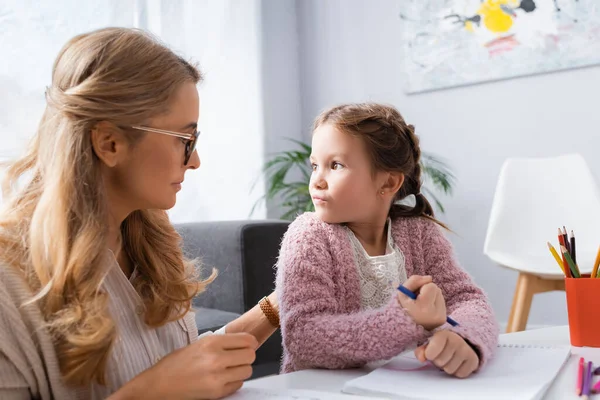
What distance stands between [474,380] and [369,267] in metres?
0.33

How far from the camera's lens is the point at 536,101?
3.07 meters

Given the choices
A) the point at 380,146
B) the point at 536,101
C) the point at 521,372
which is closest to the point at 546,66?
the point at 536,101

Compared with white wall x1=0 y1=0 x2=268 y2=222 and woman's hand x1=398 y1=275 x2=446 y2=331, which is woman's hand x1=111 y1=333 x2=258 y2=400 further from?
white wall x1=0 y1=0 x2=268 y2=222

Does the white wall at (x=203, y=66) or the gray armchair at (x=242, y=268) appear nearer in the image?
the gray armchair at (x=242, y=268)

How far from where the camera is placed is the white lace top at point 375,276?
1.04 m

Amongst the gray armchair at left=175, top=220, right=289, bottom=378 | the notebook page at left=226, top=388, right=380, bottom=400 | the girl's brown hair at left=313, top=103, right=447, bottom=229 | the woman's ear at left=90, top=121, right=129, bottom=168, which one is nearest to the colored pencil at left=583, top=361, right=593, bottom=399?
the notebook page at left=226, top=388, right=380, bottom=400

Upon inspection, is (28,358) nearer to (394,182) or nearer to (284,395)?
(284,395)

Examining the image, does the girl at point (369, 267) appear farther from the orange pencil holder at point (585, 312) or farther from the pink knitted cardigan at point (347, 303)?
the orange pencil holder at point (585, 312)

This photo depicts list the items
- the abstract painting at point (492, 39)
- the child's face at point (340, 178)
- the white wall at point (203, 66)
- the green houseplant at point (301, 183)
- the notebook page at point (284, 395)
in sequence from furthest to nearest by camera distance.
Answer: the green houseplant at point (301, 183) → the abstract painting at point (492, 39) → the white wall at point (203, 66) → the child's face at point (340, 178) → the notebook page at point (284, 395)

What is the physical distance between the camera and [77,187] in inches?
28.2

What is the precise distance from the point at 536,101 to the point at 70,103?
9.01 ft

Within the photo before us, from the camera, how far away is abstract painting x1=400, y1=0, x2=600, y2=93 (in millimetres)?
2934

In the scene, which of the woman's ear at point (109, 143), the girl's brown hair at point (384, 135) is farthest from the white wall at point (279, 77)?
the woman's ear at point (109, 143)

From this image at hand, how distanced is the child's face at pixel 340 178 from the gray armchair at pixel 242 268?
1010 mm
